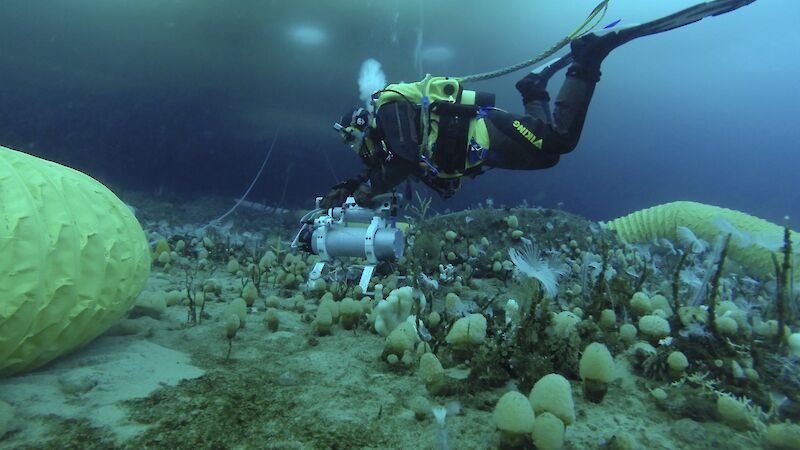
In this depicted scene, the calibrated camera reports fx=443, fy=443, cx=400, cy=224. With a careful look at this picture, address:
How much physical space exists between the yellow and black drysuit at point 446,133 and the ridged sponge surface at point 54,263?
2.81 metres

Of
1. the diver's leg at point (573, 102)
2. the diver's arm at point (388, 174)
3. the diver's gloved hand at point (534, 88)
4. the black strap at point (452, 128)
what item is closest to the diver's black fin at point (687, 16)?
the diver's leg at point (573, 102)

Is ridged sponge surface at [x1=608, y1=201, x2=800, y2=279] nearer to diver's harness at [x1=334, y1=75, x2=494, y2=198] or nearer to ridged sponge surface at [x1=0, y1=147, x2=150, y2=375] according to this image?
diver's harness at [x1=334, y1=75, x2=494, y2=198]

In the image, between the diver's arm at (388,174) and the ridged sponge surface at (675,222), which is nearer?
the diver's arm at (388,174)

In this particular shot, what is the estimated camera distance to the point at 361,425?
2.02m

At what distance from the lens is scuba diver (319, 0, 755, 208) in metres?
5.29

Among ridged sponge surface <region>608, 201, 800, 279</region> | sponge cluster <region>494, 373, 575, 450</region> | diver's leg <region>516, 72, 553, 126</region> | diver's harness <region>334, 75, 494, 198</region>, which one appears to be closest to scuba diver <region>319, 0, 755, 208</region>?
diver's harness <region>334, 75, 494, 198</region>

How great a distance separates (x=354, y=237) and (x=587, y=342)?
2.83m

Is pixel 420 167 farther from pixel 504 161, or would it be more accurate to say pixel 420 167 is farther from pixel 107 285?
pixel 107 285

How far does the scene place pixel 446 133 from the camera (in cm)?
546

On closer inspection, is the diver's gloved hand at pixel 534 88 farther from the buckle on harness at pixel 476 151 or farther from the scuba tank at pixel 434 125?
the buckle on harness at pixel 476 151

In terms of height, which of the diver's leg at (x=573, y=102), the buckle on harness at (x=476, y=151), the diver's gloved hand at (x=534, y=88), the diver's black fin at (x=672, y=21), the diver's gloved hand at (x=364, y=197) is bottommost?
the diver's gloved hand at (x=364, y=197)

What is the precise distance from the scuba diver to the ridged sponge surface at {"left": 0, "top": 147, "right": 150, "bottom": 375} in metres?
2.80

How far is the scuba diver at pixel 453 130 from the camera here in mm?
5289

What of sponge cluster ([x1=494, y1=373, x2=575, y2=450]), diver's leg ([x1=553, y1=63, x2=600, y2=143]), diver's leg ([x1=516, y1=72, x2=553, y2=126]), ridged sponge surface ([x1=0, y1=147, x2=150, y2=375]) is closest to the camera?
sponge cluster ([x1=494, y1=373, x2=575, y2=450])
